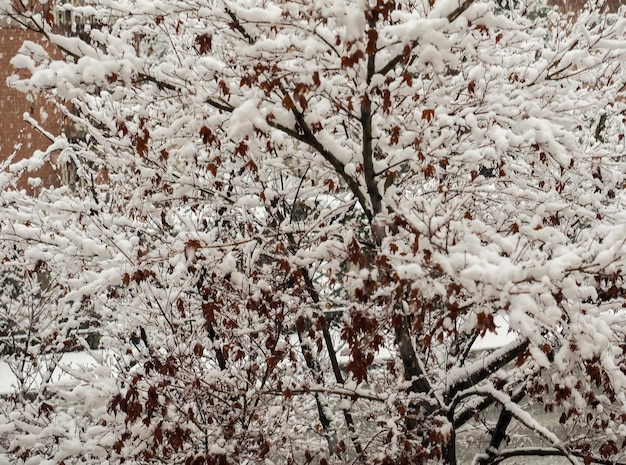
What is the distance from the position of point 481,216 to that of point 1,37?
18531mm

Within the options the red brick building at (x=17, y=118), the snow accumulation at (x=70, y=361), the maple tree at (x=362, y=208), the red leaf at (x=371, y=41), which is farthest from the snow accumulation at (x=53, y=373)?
the red leaf at (x=371, y=41)

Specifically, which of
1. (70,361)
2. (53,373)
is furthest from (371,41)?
(53,373)

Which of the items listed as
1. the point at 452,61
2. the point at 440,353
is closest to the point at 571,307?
the point at 452,61

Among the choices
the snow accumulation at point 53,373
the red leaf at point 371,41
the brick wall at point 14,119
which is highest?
the brick wall at point 14,119

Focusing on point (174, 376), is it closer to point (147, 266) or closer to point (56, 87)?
point (147, 266)

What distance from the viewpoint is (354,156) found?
4.23 meters

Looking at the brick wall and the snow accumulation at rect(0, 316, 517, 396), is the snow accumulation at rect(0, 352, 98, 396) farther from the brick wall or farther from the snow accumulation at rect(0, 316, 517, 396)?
the brick wall

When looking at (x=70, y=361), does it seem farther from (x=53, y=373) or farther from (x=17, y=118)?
(x=17, y=118)

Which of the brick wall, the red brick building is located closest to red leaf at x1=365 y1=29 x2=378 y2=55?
the red brick building

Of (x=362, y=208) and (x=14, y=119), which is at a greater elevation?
(x=14, y=119)

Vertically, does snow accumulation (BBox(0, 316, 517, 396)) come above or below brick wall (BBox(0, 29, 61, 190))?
below

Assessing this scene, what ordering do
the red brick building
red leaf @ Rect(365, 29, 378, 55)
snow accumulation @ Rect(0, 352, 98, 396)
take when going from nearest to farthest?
red leaf @ Rect(365, 29, 378, 55) → snow accumulation @ Rect(0, 352, 98, 396) → the red brick building

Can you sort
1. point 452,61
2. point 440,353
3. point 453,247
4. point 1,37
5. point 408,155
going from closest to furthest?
point 453,247, point 452,61, point 408,155, point 440,353, point 1,37

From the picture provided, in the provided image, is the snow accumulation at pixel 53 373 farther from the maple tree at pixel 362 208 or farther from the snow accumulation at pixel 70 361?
the maple tree at pixel 362 208
